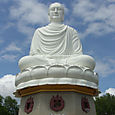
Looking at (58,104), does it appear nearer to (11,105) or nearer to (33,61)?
(33,61)

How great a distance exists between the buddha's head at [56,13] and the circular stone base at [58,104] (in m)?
3.95

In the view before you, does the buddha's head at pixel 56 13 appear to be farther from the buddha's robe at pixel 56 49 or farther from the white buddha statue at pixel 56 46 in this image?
the buddha's robe at pixel 56 49

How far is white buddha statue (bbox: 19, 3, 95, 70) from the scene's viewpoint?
28.5 feet

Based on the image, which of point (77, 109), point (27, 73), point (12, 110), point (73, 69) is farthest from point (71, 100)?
point (12, 110)

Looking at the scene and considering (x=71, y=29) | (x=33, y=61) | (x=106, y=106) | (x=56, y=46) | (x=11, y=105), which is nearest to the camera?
(x=33, y=61)

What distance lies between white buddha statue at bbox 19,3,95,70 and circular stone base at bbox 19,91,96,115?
1.12 meters

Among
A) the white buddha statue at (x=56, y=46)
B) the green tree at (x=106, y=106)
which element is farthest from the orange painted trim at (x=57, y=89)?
the green tree at (x=106, y=106)

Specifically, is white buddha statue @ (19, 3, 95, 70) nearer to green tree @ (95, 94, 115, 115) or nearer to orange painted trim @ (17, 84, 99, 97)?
orange painted trim @ (17, 84, 99, 97)

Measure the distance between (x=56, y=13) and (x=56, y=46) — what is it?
6.01ft

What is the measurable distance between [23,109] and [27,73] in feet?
4.58

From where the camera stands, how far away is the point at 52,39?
10.1 m

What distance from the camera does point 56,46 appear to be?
9.90 meters

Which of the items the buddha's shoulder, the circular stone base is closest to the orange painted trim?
the circular stone base

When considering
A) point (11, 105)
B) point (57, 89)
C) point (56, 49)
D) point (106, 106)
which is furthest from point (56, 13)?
point (11, 105)
